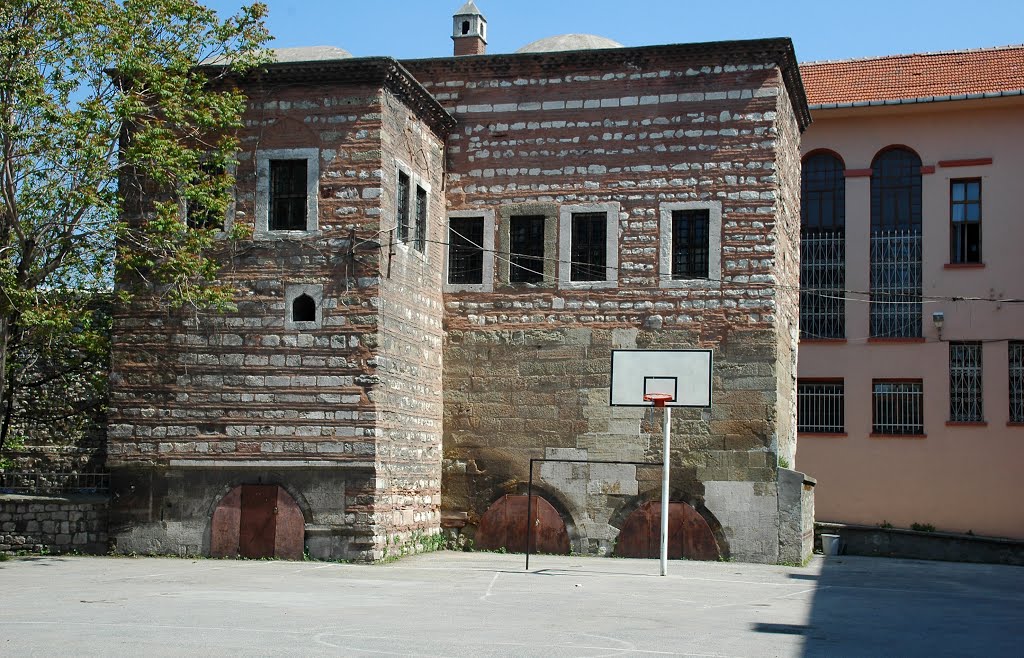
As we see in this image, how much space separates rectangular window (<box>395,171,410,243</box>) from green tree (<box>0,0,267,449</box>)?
253 cm

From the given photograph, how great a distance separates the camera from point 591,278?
808 inches

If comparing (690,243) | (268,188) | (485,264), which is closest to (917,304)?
(690,243)

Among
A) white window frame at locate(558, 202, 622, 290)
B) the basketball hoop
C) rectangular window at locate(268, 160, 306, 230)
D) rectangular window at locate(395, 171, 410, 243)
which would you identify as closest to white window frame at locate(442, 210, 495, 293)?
white window frame at locate(558, 202, 622, 290)

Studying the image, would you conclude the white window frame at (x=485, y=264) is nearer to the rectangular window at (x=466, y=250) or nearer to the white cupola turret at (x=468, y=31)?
the rectangular window at (x=466, y=250)

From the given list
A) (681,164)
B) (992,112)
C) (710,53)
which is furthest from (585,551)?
(992,112)

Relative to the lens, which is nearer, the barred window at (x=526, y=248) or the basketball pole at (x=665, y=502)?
the basketball pole at (x=665, y=502)

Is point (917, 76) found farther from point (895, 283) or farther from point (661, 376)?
point (661, 376)

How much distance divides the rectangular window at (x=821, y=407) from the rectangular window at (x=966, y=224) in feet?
13.4

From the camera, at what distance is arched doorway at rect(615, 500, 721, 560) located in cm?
1972

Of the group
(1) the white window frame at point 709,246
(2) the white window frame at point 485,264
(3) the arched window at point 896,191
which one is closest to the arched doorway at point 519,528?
(2) the white window frame at point 485,264

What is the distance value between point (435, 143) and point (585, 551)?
22.8 ft

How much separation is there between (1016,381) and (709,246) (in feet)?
40.4

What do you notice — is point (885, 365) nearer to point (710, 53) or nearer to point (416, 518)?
point (710, 53)

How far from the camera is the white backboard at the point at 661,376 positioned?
62.1 ft
